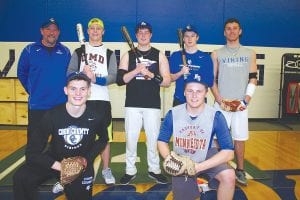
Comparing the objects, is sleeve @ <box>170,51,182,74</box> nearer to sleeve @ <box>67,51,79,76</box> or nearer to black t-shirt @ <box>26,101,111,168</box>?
sleeve @ <box>67,51,79,76</box>

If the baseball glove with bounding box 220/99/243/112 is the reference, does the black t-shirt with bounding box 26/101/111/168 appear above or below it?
below

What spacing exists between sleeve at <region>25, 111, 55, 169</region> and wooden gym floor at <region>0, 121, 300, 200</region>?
3.81 feet

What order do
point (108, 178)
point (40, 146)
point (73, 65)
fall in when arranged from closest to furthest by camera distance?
1. point (40, 146)
2. point (73, 65)
3. point (108, 178)

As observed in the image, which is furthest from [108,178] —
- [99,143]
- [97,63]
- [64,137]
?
[97,63]

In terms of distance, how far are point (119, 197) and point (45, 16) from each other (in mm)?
7003

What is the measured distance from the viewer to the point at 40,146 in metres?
3.02

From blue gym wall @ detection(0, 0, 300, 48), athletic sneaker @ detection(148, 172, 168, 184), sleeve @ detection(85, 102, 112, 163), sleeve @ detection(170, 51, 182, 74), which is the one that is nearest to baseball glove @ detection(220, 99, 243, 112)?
sleeve @ detection(170, 51, 182, 74)

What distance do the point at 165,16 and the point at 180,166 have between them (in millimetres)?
7264

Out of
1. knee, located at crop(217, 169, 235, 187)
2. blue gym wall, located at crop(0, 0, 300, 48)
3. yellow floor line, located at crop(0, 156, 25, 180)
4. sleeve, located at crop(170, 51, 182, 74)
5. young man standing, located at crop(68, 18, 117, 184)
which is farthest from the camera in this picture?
blue gym wall, located at crop(0, 0, 300, 48)

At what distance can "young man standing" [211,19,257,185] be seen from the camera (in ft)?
14.6

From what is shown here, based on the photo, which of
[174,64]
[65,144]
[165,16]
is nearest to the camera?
[65,144]

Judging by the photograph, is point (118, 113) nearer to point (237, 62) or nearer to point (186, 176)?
point (237, 62)

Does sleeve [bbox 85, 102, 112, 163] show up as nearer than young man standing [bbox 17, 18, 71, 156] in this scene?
Yes

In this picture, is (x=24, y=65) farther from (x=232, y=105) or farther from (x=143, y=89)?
(x=232, y=105)
